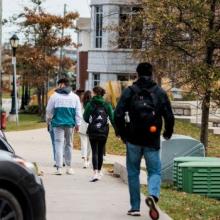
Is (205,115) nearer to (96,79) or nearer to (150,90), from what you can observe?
(150,90)

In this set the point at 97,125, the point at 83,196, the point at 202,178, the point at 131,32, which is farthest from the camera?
the point at 131,32

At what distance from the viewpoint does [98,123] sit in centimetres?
1355

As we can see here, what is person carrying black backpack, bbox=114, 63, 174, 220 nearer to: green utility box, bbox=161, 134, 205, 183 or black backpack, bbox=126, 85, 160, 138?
black backpack, bbox=126, 85, 160, 138

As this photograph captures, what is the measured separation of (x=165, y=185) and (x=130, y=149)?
4236 millimetres

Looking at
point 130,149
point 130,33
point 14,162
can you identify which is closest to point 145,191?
point 130,149

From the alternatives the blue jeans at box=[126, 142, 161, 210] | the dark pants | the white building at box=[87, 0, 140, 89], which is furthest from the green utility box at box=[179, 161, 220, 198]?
the white building at box=[87, 0, 140, 89]

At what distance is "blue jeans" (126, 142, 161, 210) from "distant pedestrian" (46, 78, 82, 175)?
15.8 ft

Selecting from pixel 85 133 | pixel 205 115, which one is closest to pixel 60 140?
pixel 85 133

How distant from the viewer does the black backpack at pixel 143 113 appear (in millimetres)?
9133

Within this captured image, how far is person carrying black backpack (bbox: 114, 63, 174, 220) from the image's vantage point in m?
9.14

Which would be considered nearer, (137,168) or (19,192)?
(19,192)

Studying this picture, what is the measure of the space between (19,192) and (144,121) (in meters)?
2.39

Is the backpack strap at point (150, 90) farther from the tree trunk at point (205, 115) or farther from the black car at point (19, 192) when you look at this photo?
the tree trunk at point (205, 115)

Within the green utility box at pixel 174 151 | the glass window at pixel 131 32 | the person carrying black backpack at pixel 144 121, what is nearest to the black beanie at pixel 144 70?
the person carrying black backpack at pixel 144 121
